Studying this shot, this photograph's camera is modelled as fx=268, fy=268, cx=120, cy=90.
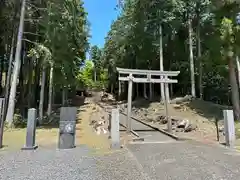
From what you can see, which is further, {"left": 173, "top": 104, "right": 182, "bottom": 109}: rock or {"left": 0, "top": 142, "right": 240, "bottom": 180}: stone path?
{"left": 173, "top": 104, "right": 182, "bottom": 109}: rock

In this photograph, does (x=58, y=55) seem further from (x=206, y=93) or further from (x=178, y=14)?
(x=206, y=93)

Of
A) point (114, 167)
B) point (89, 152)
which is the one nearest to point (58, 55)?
point (89, 152)

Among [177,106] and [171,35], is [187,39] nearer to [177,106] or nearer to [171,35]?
[171,35]

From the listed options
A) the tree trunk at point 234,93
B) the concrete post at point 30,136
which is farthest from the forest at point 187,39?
the concrete post at point 30,136

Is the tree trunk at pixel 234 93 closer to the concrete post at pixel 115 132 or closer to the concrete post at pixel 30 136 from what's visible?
the concrete post at pixel 115 132

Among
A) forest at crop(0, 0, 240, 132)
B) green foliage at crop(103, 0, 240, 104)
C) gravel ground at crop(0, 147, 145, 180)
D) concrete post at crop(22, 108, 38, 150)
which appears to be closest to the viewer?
gravel ground at crop(0, 147, 145, 180)

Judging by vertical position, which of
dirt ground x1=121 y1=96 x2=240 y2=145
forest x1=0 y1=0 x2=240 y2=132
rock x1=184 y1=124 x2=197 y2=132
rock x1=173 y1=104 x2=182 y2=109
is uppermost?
forest x1=0 y1=0 x2=240 y2=132

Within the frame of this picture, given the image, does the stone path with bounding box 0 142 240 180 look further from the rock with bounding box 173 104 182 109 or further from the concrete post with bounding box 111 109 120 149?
the rock with bounding box 173 104 182 109

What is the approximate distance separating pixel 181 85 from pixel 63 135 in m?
22.4

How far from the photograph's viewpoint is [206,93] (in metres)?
27.9

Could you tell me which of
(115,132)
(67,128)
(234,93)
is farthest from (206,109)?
(67,128)

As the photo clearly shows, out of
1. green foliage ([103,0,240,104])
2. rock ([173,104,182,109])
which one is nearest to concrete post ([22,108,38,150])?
green foliage ([103,0,240,104])

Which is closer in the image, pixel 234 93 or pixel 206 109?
pixel 234 93

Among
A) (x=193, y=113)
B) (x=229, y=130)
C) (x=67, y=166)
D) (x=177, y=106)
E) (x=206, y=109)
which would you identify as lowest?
(x=67, y=166)
